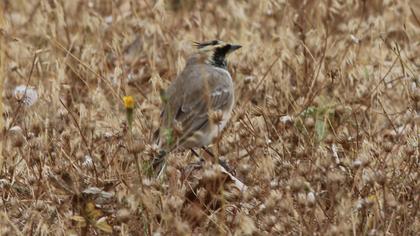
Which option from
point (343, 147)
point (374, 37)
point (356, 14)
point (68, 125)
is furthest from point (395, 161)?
point (356, 14)

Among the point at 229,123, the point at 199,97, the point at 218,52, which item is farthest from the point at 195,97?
the point at 218,52

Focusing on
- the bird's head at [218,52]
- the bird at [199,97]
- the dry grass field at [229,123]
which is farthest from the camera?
the bird's head at [218,52]

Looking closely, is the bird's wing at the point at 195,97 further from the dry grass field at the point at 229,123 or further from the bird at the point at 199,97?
the dry grass field at the point at 229,123

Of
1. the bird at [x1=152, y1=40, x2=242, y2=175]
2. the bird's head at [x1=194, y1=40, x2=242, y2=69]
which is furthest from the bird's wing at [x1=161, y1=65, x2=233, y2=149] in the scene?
the bird's head at [x1=194, y1=40, x2=242, y2=69]

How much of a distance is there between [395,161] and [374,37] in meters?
3.02

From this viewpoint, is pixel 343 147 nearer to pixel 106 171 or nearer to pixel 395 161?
pixel 395 161

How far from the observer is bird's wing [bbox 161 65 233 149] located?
258 inches

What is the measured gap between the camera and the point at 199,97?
6812 mm

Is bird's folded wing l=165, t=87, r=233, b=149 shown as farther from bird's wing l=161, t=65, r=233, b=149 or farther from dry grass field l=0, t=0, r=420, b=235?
dry grass field l=0, t=0, r=420, b=235

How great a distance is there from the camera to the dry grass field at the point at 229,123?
4.84m

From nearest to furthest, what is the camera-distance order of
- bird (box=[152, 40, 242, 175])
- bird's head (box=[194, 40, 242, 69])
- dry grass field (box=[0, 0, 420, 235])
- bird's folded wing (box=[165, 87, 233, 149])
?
dry grass field (box=[0, 0, 420, 235]) → bird (box=[152, 40, 242, 175]) → bird's folded wing (box=[165, 87, 233, 149]) → bird's head (box=[194, 40, 242, 69])

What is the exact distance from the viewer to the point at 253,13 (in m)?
9.36

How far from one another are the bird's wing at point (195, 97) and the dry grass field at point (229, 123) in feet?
0.52

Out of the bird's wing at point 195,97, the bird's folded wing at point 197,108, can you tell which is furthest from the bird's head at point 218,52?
the bird's folded wing at point 197,108
